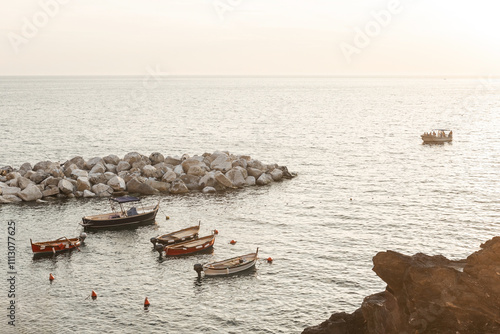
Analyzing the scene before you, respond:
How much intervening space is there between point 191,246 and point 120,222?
1216cm

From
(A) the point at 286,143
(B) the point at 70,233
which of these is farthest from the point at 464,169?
(B) the point at 70,233

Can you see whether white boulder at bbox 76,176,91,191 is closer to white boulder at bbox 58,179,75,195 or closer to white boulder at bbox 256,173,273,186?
white boulder at bbox 58,179,75,195

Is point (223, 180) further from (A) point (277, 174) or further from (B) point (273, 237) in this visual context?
(B) point (273, 237)

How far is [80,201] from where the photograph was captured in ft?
220

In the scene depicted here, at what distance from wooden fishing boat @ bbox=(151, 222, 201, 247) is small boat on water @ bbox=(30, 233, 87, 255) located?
780cm

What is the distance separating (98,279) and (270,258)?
1532 cm

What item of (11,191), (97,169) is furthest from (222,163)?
(11,191)

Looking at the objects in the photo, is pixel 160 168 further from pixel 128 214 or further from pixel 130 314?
pixel 130 314

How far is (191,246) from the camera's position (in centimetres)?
4997

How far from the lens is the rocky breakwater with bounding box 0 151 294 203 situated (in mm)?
68688

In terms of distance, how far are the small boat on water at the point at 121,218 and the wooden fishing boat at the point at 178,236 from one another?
6.80 metres

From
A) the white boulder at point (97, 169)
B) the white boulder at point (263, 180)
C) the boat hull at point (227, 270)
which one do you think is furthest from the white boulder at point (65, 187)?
the boat hull at point (227, 270)

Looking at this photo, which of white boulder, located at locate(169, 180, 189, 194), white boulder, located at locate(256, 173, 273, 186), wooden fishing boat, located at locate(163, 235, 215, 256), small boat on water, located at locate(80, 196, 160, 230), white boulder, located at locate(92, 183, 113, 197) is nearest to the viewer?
wooden fishing boat, located at locate(163, 235, 215, 256)

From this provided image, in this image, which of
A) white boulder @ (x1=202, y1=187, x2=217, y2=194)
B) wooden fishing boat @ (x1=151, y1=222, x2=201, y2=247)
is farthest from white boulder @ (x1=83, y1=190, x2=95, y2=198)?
wooden fishing boat @ (x1=151, y1=222, x2=201, y2=247)
